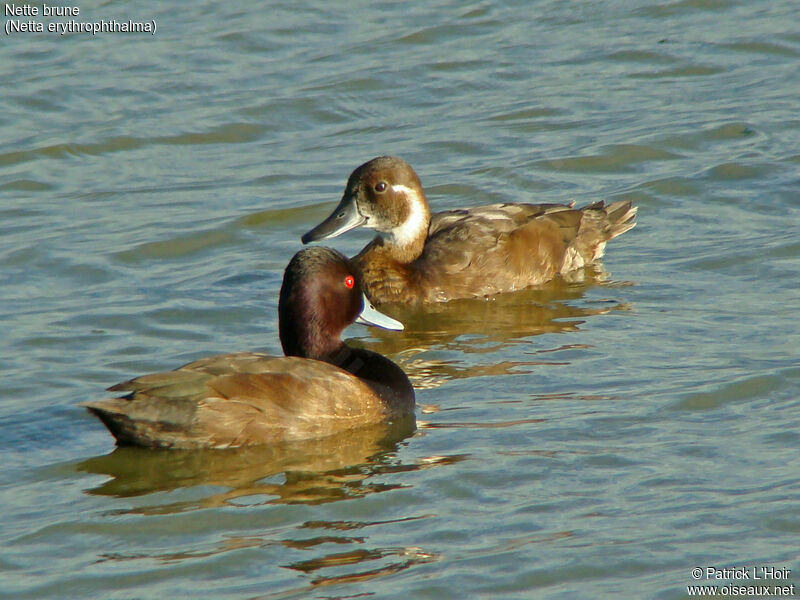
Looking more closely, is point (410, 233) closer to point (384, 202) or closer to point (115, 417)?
point (384, 202)

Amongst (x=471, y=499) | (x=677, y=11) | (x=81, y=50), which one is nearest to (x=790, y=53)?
(x=677, y=11)

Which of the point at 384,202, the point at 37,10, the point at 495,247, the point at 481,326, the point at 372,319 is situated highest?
the point at 37,10

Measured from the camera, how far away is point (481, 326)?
31.9 ft

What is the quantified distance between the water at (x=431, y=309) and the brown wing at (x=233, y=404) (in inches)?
5.7

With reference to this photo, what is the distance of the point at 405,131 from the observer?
44.4 feet

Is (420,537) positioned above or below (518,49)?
below

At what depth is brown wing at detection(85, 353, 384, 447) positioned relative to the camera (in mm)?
7020

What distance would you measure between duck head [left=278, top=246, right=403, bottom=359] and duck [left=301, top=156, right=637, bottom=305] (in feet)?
7.82

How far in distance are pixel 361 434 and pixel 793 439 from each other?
7.34ft

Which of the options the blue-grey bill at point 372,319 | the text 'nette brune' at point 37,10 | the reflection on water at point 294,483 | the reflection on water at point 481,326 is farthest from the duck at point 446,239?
the text 'nette brune' at point 37,10

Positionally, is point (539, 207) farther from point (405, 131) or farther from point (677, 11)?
point (677, 11)

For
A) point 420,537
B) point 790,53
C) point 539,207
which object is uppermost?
point 790,53

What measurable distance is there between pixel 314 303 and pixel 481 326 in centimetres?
219

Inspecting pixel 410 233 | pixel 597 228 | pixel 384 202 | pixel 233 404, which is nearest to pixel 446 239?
pixel 410 233
